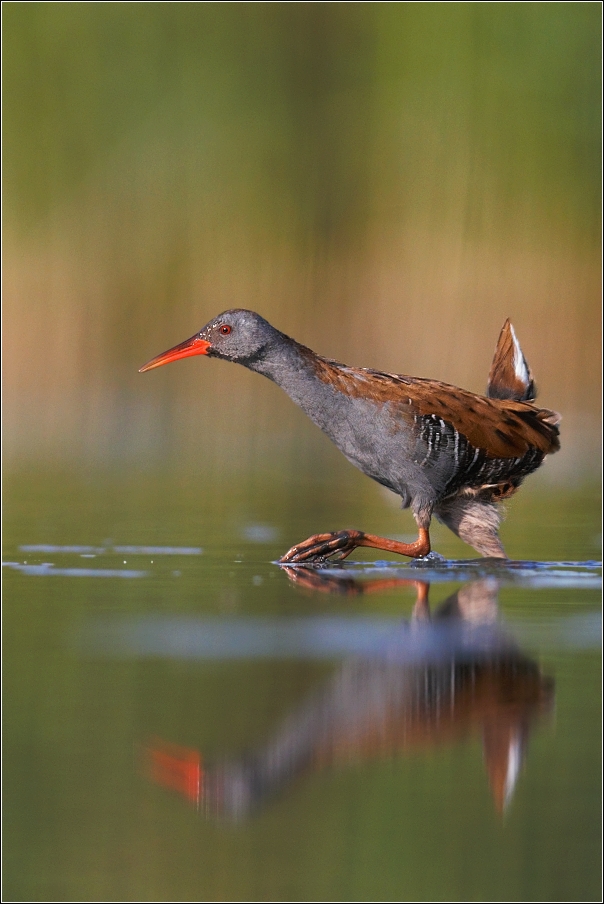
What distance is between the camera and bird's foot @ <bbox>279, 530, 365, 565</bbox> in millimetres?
6512

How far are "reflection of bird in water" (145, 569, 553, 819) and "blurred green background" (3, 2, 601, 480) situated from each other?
9.36 m

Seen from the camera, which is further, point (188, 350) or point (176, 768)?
point (188, 350)

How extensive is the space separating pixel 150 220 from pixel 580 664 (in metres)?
10.9

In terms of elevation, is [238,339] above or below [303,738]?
above

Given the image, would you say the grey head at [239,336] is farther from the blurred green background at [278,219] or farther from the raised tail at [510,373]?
the blurred green background at [278,219]

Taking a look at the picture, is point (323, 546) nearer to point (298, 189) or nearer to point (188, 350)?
point (188, 350)

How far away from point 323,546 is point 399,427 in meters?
0.64

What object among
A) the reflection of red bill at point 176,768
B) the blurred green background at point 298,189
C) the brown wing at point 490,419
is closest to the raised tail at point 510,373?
the brown wing at point 490,419

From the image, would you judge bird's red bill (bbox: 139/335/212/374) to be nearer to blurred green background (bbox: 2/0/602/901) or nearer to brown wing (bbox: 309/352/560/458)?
brown wing (bbox: 309/352/560/458)

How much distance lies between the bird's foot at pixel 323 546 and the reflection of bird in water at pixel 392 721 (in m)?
1.75

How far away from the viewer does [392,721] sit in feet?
12.7

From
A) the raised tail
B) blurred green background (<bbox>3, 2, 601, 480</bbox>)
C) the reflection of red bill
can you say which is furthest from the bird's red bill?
blurred green background (<bbox>3, 2, 601, 480</bbox>)

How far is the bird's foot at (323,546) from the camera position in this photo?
651cm

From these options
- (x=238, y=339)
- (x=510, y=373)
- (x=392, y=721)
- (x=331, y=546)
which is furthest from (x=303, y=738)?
(x=510, y=373)
